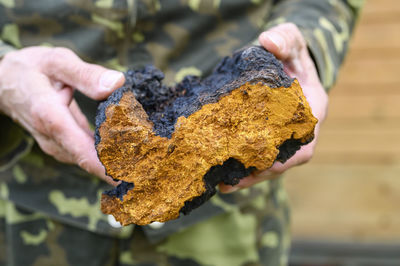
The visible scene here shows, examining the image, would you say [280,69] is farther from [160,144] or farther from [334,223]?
[334,223]

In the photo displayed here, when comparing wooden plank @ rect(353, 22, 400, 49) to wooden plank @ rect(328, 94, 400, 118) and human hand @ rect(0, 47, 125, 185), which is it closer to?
wooden plank @ rect(328, 94, 400, 118)

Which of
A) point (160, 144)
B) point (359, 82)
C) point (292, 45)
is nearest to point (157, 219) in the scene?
point (160, 144)

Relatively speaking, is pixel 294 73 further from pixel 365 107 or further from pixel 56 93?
pixel 365 107

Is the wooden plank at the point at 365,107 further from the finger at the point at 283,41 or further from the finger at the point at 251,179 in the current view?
the finger at the point at 251,179

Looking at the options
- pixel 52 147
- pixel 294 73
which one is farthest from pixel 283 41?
pixel 52 147

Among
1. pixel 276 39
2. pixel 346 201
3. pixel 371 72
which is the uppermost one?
pixel 276 39

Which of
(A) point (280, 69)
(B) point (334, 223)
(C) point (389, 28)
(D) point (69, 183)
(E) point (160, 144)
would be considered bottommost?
(B) point (334, 223)

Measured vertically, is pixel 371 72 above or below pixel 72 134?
below
